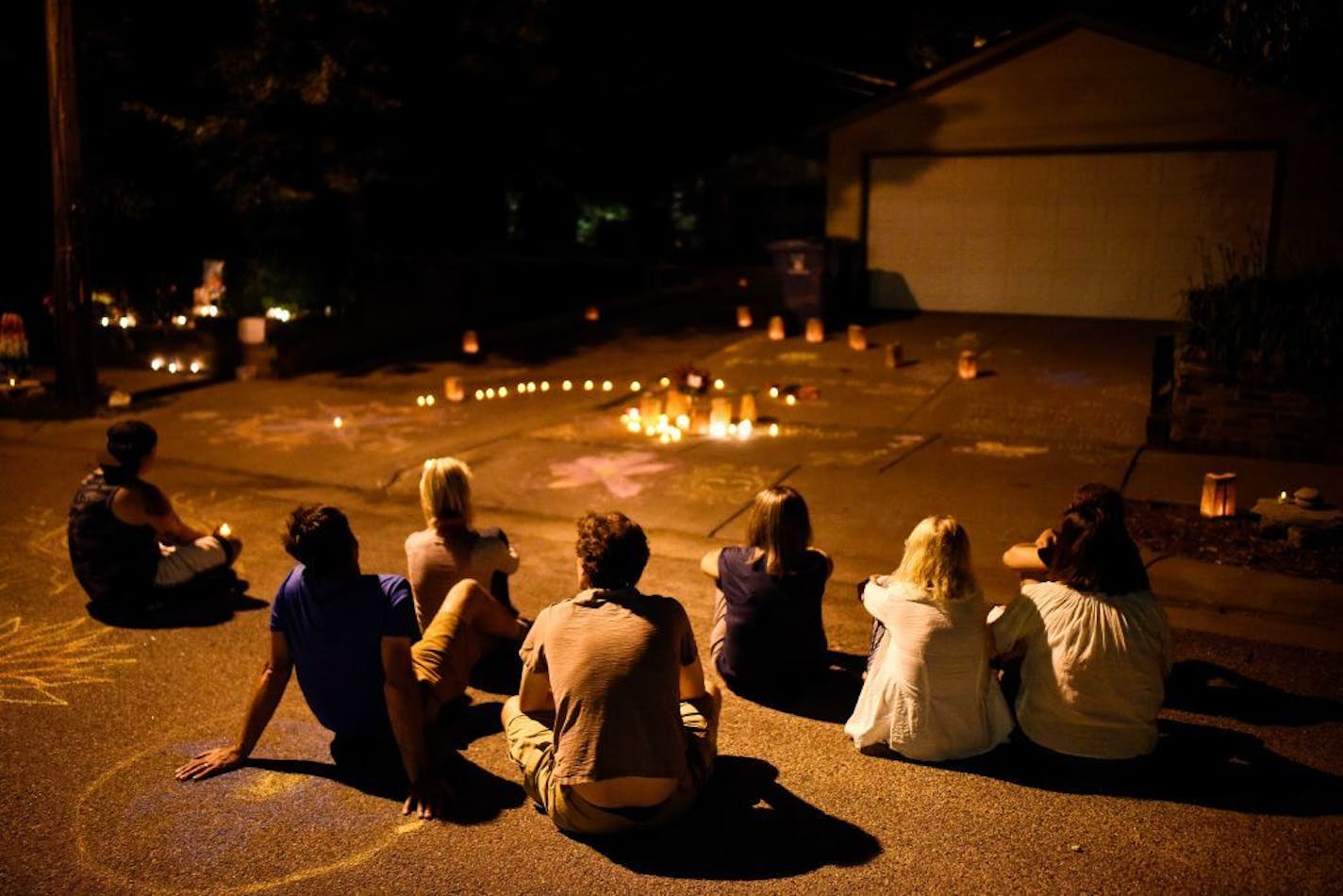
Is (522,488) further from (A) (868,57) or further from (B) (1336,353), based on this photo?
(A) (868,57)

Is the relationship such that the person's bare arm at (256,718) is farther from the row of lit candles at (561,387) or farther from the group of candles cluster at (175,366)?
the group of candles cluster at (175,366)

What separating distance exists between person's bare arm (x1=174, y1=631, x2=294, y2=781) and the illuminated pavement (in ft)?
0.26

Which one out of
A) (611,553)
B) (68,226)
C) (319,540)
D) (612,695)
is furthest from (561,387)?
(612,695)

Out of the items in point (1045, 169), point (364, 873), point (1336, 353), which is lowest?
point (364, 873)

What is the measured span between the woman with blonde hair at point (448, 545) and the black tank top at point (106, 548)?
1853 millimetres

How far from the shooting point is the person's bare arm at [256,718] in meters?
4.68

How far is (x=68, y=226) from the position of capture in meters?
13.2

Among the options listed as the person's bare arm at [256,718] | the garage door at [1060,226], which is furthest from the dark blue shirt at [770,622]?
the garage door at [1060,226]

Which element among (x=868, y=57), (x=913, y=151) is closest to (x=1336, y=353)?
(x=913, y=151)

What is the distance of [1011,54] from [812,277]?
4.28 meters

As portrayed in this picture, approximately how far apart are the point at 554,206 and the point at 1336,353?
22483 mm

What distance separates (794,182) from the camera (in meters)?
34.0

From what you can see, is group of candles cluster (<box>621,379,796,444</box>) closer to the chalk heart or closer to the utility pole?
the chalk heart

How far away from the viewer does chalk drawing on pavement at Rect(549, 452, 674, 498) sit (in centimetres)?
937
